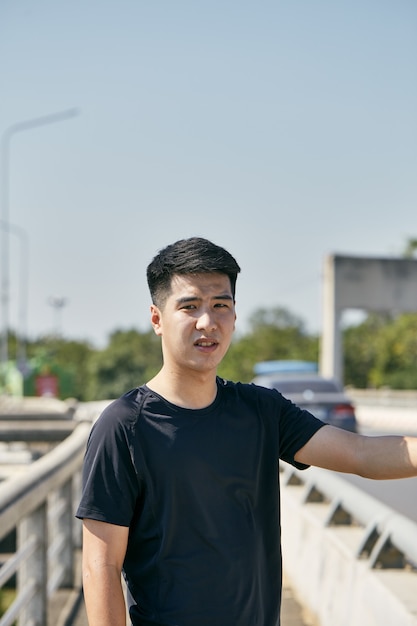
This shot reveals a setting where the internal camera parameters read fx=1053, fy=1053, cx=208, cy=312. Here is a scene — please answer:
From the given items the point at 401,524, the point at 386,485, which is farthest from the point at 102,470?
the point at 386,485

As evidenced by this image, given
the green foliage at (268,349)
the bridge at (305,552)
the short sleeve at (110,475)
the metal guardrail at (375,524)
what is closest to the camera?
the short sleeve at (110,475)

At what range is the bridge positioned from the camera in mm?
4688

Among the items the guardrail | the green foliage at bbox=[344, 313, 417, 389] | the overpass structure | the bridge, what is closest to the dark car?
the bridge

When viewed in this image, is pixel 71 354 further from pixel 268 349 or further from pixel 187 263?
pixel 187 263

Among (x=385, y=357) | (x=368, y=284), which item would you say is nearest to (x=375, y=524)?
(x=368, y=284)

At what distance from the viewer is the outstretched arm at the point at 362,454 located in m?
2.84

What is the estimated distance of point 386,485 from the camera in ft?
49.3

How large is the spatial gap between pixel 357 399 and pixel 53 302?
75.8 feet

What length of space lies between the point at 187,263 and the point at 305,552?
4797mm

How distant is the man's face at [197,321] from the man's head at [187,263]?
2 cm

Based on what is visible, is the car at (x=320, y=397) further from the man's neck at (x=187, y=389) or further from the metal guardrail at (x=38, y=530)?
the man's neck at (x=187, y=389)

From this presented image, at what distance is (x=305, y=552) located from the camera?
7.18 meters

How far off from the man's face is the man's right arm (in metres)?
0.47

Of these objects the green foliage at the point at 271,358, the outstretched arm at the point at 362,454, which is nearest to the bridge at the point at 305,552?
the outstretched arm at the point at 362,454
